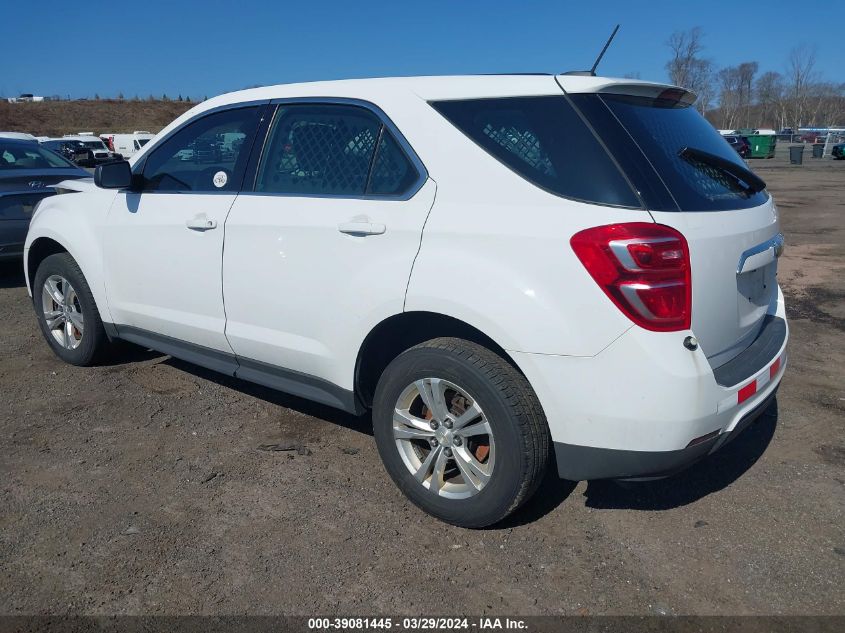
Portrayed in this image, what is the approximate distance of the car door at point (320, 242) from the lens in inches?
118

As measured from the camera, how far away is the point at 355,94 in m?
3.28

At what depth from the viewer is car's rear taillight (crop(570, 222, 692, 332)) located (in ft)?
8.07

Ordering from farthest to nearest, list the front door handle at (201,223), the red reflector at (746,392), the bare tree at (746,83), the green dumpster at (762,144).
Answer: the bare tree at (746,83) → the green dumpster at (762,144) → the front door handle at (201,223) → the red reflector at (746,392)

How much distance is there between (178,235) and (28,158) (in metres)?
5.45

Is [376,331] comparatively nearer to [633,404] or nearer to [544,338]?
[544,338]

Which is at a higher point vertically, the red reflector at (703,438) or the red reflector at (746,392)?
the red reflector at (746,392)

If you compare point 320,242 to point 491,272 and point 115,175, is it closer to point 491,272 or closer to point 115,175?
point 491,272

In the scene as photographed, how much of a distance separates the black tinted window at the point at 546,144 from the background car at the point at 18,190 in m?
5.95

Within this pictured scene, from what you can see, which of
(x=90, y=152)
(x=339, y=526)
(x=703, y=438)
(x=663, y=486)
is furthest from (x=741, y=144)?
(x=339, y=526)

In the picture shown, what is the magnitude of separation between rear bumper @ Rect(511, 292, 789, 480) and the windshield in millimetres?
7292

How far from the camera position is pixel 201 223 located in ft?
12.2

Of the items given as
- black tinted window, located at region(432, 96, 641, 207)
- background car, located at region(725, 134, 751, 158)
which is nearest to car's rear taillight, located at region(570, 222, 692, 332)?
black tinted window, located at region(432, 96, 641, 207)

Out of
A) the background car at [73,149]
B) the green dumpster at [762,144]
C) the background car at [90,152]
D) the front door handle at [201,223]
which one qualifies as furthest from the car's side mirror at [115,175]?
the green dumpster at [762,144]

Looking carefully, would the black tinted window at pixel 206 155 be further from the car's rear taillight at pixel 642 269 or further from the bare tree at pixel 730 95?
the bare tree at pixel 730 95
